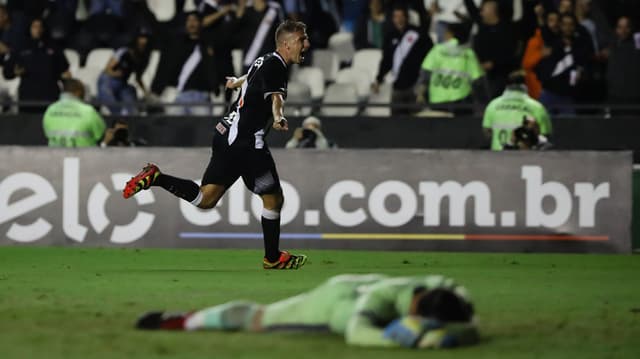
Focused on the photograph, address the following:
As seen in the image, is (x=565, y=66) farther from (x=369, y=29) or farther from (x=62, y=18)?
(x=62, y=18)

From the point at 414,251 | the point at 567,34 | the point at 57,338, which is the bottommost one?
the point at 414,251

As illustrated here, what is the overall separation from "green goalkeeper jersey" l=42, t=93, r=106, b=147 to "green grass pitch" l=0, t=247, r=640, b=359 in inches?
91.8

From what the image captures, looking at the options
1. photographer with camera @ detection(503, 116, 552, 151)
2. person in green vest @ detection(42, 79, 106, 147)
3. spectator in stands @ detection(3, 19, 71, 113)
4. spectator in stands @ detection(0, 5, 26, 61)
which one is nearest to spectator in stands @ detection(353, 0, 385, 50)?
spectator in stands @ detection(3, 19, 71, 113)

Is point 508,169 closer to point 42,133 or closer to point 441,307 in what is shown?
point 42,133

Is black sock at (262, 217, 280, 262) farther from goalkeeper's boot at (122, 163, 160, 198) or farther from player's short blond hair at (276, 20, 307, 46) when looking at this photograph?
player's short blond hair at (276, 20, 307, 46)

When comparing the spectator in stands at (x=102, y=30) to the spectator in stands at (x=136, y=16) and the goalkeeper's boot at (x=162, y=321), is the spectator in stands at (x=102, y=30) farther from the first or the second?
the goalkeeper's boot at (x=162, y=321)

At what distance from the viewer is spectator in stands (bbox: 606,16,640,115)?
20844 mm

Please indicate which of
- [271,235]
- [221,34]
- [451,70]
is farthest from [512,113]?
[271,235]

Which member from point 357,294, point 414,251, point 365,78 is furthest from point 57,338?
point 365,78

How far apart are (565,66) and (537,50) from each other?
0.53 meters

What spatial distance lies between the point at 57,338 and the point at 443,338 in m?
2.19

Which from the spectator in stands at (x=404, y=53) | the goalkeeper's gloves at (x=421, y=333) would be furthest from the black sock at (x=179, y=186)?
the spectator in stands at (x=404, y=53)

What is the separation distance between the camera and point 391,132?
20.9 metres

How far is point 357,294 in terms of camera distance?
8195mm
